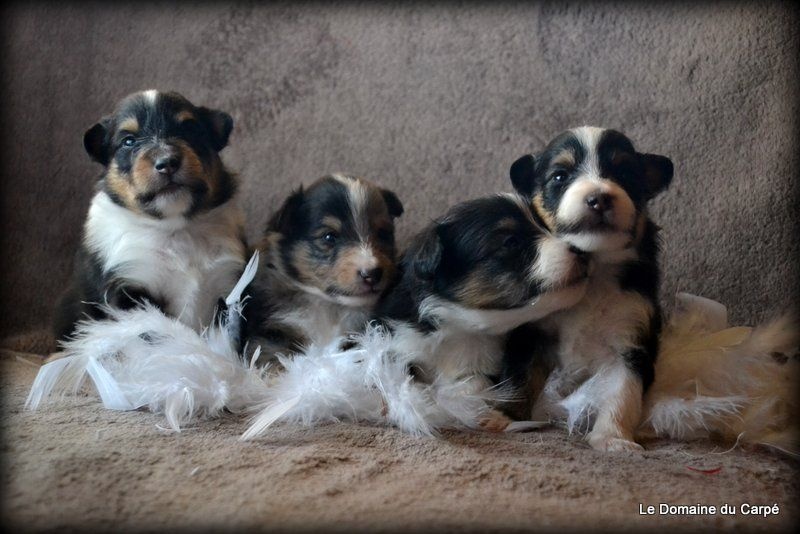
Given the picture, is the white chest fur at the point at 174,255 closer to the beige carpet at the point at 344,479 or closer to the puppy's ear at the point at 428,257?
the beige carpet at the point at 344,479

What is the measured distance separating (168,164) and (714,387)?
225 centimetres

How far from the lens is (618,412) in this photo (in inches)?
101

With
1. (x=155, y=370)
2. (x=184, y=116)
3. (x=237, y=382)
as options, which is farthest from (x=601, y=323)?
(x=184, y=116)

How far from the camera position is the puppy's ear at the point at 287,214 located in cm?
319

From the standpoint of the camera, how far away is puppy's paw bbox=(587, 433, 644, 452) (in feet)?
8.06

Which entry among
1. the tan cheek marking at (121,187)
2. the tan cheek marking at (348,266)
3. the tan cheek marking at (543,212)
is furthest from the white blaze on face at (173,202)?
the tan cheek marking at (543,212)

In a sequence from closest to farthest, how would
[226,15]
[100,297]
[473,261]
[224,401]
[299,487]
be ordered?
1. [299,487]
2. [224,401]
3. [473,261]
4. [100,297]
5. [226,15]

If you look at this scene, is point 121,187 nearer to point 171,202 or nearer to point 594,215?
point 171,202

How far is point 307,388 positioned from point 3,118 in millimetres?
2561

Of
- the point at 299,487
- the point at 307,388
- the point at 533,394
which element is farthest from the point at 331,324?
the point at 299,487

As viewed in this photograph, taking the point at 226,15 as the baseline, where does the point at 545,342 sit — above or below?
below

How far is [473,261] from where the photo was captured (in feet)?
9.04

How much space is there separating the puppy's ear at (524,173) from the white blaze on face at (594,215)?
1.09 feet

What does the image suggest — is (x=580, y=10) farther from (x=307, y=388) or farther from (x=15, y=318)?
(x=15, y=318)
